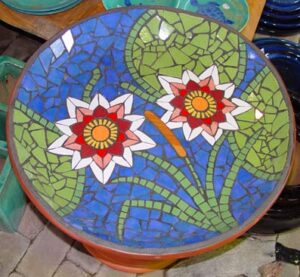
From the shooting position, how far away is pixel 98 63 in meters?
1.51

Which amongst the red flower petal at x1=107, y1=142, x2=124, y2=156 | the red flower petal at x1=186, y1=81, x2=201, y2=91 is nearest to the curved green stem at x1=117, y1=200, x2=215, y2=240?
the red flower petal at x1=107, y1=142, x2=124, y2=156

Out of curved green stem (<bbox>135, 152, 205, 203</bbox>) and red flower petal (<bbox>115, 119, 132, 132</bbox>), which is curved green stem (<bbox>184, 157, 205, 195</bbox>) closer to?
curved green stem (<bbox>135, 152, 205, 203</bbox>)

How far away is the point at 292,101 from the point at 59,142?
0.81 metres

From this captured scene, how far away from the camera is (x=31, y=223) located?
195cm

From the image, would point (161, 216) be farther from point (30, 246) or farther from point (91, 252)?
point (30, 246)

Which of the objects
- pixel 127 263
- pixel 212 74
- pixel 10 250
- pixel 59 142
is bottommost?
pixel 10 250

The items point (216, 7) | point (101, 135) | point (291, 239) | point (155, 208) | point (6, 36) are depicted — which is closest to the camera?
point (155, 208)

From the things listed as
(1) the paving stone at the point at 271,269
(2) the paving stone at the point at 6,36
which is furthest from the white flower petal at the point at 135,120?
(2) the paving stone at the point at 6,36

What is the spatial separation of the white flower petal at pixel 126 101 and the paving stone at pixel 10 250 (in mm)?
704

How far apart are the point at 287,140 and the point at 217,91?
240 millimetres

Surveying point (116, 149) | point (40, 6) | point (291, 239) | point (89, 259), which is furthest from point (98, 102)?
point (291, 239)

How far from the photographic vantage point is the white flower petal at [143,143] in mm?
1404

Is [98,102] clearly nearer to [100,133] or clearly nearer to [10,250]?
[100,133]

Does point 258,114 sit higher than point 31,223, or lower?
higher
